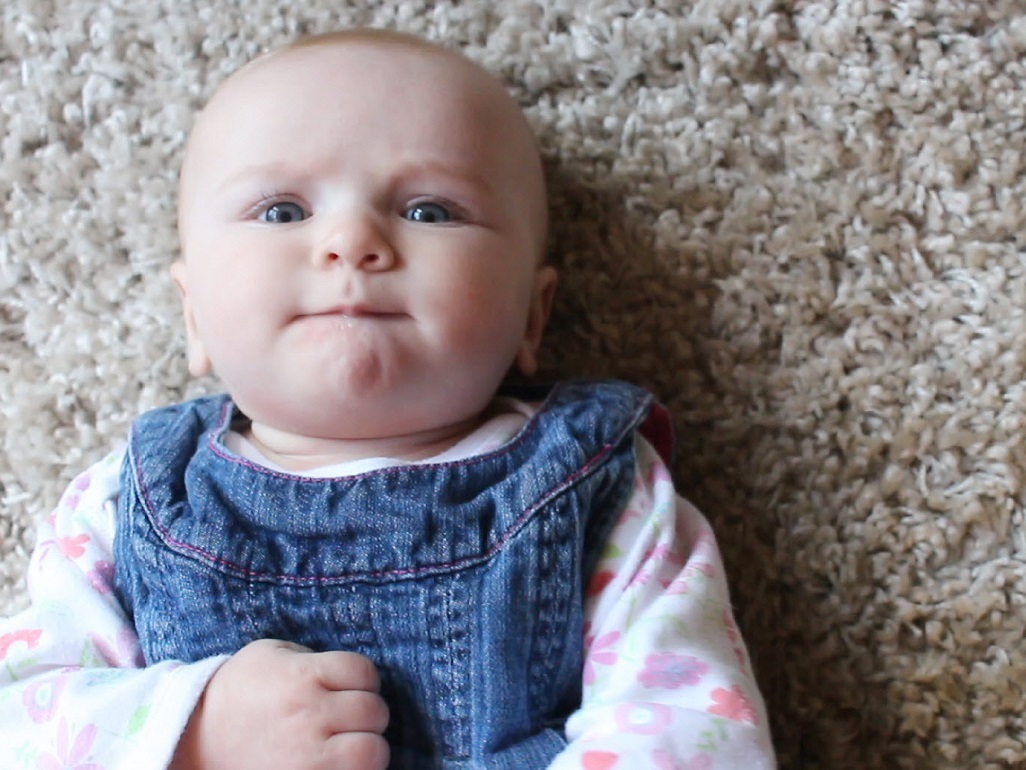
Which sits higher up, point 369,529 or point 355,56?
point 355,56

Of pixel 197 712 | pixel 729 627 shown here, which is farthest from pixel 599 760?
pixel 197 712

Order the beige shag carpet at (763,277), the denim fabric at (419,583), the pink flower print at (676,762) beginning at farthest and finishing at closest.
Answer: the beige shag carpet at (763,277) → the denim fabric at (419,583) → the pink flower print at (676,762)

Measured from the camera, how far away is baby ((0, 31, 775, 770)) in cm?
84

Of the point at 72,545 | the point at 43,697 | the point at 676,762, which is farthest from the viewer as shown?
the point at 72,545

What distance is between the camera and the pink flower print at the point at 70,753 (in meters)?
0.83

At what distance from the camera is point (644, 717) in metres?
0.79

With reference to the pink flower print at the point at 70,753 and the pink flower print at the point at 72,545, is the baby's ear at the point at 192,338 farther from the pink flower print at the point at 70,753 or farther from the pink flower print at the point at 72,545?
the pink flower print at the point at 70,753

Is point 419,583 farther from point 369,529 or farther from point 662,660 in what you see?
point 662,660

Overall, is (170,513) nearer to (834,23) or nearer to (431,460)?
(431,460)

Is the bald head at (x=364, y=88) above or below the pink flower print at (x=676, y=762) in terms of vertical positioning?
above

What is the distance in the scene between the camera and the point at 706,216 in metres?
1.09

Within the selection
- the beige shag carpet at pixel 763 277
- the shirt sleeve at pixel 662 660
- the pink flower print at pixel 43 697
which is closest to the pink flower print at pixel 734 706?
the shirt sleeve at pixel 662 660

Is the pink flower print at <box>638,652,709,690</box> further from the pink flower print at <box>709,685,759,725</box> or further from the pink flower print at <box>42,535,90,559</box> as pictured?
the pink flower print at <box>42,535,90,559</box>

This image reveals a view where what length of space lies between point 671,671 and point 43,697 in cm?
48
